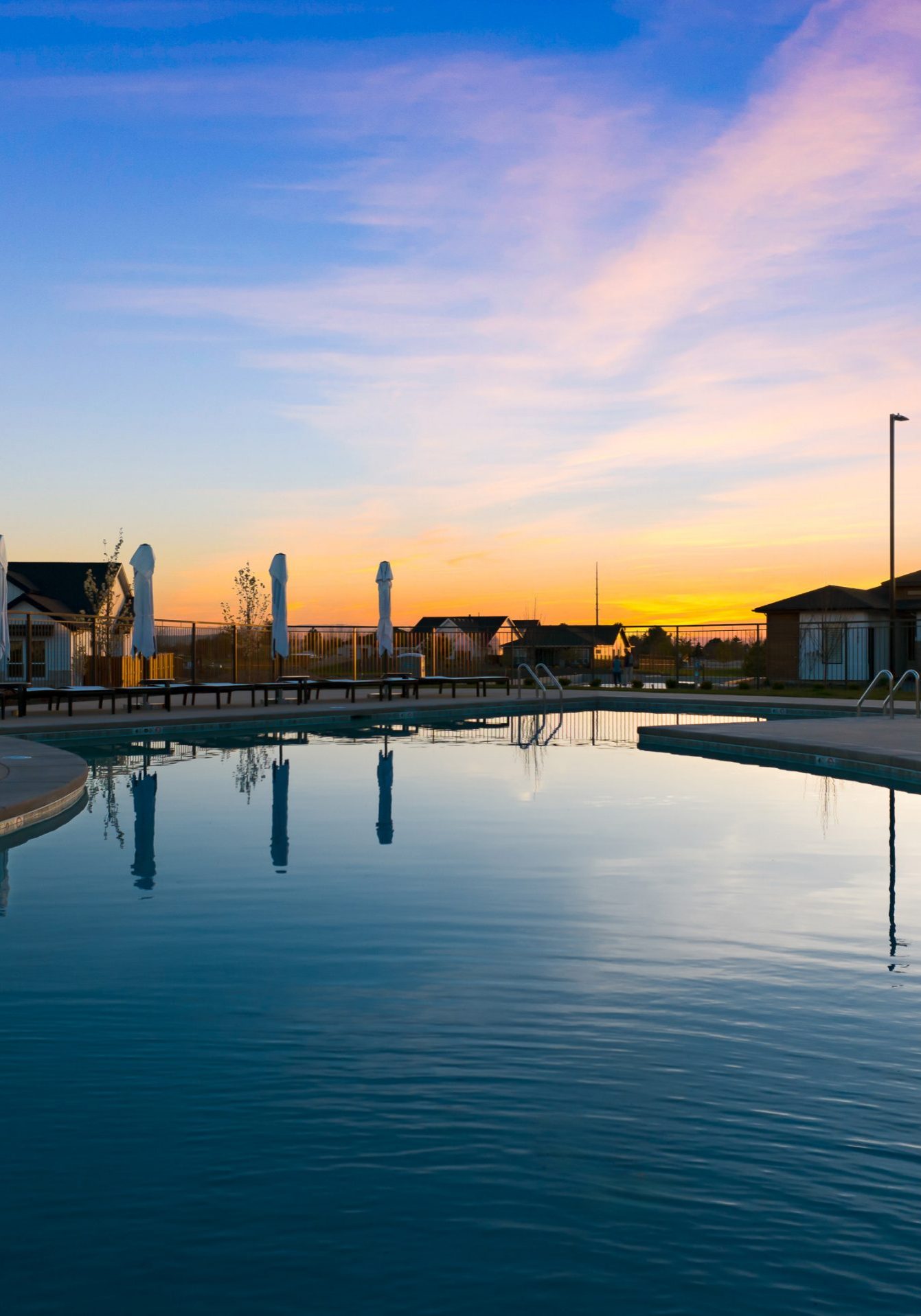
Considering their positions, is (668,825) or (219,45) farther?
(219,45)

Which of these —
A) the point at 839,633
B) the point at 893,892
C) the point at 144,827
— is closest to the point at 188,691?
the point at 144,827

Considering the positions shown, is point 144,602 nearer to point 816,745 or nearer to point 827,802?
point 816,745

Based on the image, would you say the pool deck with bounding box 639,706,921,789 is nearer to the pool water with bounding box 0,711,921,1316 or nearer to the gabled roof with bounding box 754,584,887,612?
the pool water with bounding box 0,711,921,1316

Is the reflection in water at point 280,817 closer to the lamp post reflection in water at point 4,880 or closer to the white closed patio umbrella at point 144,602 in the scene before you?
the lamp post reflection in water at point 4,880

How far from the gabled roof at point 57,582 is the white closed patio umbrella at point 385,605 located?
19368mm

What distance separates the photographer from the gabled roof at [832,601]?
133ft

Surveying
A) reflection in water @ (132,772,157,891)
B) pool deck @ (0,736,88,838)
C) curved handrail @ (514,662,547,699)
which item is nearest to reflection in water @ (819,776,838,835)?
reflection in water @ (132,772,157,891)

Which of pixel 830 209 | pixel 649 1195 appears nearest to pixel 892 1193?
pixel 649 1195

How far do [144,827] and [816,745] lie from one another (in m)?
8.75

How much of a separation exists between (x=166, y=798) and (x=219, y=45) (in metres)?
10.7

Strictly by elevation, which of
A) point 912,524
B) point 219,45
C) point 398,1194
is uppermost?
point 219,45

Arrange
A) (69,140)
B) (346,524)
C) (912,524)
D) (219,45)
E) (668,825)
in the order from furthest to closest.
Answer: (346,524) → (912,524) → (69,140) → (219,45) → (668,825)

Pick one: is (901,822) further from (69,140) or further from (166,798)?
(69,140)

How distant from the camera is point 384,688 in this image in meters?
26.7
